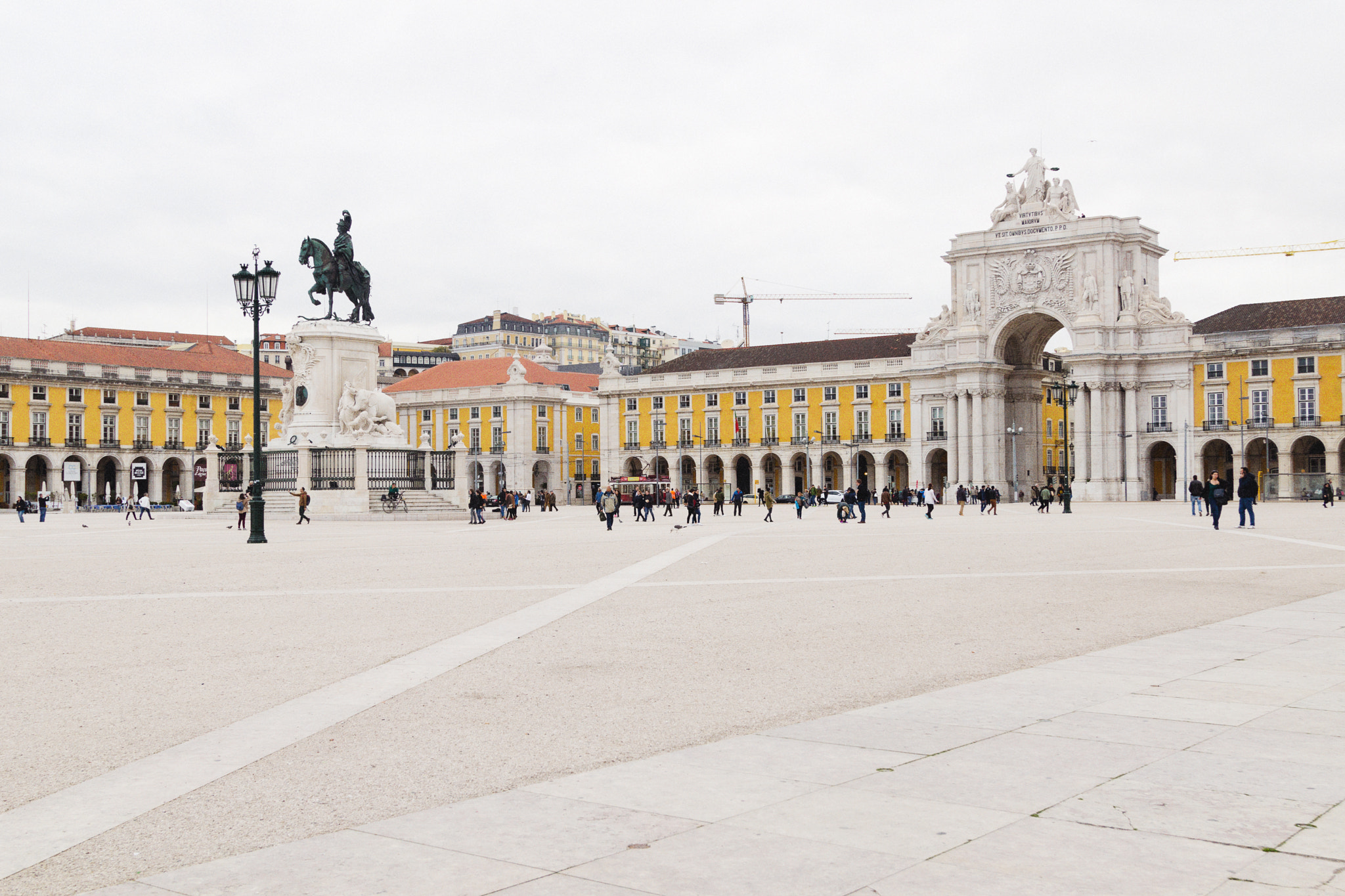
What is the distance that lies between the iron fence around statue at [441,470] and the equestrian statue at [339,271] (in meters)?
5.95

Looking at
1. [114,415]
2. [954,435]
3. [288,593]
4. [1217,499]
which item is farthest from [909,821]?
[114,415]

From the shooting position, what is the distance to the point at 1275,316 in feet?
272

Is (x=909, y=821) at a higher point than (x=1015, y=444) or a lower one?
lower

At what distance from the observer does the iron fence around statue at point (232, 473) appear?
5047 centimetres

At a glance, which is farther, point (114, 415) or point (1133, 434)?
point (114, 415)

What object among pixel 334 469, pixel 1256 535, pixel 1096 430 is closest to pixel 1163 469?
pixel 1096 430

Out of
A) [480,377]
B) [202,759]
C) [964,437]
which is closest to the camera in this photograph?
[202,759]

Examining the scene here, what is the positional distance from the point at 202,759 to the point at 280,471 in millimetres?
39510

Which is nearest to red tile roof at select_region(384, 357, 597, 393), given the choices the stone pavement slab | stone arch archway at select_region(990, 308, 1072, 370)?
stone arch archway at select_region(990, 308, 1072, 370)

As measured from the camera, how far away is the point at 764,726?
7.20 m

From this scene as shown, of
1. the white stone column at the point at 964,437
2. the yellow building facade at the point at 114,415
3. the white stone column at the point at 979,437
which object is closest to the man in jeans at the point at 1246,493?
the white stone column at the point at 979,437

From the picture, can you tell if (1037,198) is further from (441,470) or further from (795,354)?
(441,470)

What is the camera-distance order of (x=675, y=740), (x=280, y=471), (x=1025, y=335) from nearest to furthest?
(x=675, y=740), (x=280, y=471), (x=1025, y=335)

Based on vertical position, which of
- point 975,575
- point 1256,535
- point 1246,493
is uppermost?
point 1246,493
